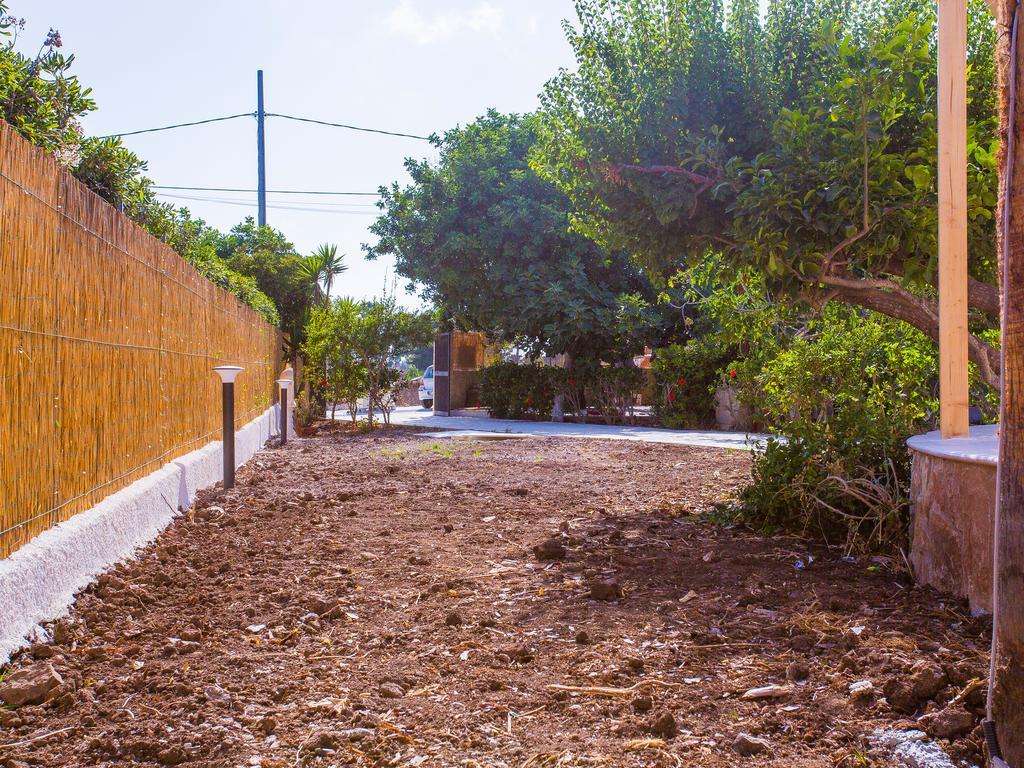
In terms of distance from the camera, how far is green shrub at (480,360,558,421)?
68.8ft

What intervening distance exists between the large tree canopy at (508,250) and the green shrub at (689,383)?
1.52 metres

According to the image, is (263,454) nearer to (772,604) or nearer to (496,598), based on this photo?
(496,598)

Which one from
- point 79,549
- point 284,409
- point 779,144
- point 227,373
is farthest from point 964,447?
point 284,409

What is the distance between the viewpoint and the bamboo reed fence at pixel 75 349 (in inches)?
145

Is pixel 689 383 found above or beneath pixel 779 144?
beneath

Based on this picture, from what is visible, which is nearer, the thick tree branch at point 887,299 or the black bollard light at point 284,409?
the thick tree branch at point 887,299

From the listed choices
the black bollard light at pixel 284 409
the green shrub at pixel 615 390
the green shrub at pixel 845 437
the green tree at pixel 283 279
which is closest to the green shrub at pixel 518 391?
the green shrub at pixel 615 390

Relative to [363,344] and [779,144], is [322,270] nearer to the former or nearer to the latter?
[363,344]

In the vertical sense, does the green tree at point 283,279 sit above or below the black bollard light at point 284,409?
above

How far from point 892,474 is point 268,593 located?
142 inches

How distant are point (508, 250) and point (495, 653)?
16.4 metres

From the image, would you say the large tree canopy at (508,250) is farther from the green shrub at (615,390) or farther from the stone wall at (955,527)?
the stone wall at (955,527)

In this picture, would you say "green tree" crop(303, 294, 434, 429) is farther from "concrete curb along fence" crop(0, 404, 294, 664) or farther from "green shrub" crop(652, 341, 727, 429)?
"concrete curb along fence" crop(0, 404, 294, 664)

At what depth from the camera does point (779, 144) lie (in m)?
6.47
